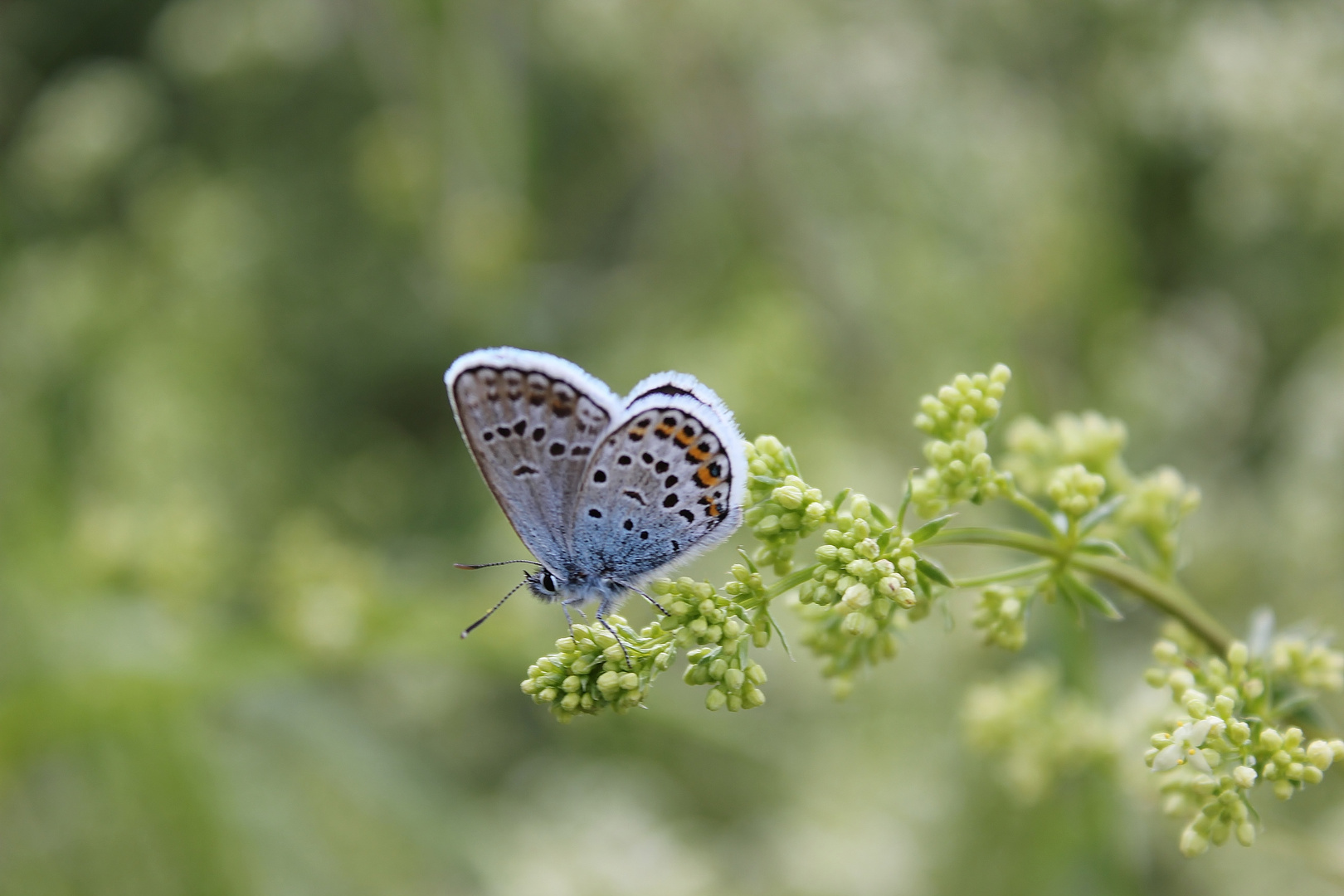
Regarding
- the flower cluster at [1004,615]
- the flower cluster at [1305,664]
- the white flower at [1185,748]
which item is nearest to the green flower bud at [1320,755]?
the white flower at [1185,748]

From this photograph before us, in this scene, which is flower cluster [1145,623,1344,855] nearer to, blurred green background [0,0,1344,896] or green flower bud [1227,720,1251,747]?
green flower bud [1227,720,1251,747]

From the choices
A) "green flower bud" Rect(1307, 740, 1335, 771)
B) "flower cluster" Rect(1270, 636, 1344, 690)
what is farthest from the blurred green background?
"green flower bud" Rect(1307, 740, 1335, 771)

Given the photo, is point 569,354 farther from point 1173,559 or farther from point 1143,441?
point 1173,559

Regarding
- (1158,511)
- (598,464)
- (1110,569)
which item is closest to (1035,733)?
(1158,511)

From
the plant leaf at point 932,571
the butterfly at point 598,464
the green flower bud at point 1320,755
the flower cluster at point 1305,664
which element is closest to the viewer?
the green flower bud at point 1320,755

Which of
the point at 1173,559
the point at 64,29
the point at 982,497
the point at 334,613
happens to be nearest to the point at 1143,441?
the point at 1173,559

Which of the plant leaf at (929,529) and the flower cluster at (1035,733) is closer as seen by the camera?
the plant leaf at (929,529)

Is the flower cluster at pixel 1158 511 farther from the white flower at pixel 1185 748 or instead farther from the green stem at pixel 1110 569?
the white flower at pixel 1185 748
